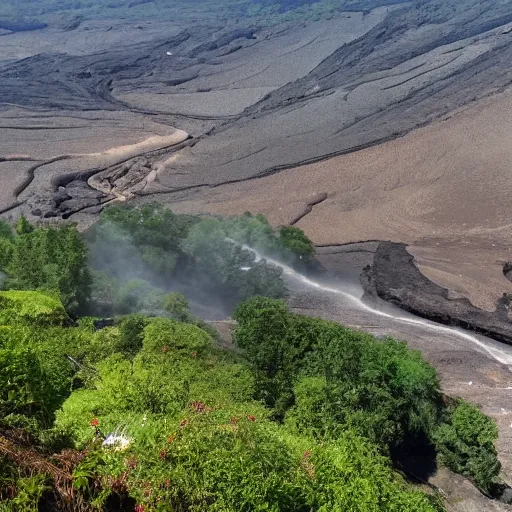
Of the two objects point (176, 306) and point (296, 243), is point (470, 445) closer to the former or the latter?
point (176, 306)

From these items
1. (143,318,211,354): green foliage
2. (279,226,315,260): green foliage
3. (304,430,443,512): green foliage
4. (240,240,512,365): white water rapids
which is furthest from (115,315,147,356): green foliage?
(279,226,315,260): green foliage

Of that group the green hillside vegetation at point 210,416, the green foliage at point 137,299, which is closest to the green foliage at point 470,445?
the green hillside vegetation at point 210,416

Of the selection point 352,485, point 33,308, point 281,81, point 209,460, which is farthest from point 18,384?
point 281,81

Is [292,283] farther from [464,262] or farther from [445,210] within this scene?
[445,210]

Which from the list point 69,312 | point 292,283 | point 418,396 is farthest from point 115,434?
point 292,283

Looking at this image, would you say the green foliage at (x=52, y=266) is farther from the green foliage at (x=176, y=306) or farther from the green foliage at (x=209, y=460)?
the green foliage at (x=209, y=460)
